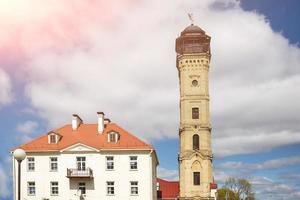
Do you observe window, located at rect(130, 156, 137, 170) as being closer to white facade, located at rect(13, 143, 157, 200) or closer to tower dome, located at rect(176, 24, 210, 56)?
white facade, located at rect(13, 143, 157, 200)

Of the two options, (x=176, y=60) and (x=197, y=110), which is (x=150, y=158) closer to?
(x=197, y=110)

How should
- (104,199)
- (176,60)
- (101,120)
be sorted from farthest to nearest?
(176,60) → (101,120) → (104,199)

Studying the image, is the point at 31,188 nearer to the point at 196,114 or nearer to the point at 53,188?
the point at 53,188

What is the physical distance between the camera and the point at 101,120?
59.2m

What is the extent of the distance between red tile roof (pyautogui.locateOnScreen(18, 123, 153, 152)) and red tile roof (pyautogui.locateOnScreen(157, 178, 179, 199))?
83.4ft

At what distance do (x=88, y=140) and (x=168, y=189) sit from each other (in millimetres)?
30695

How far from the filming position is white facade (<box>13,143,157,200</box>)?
55.2 metres

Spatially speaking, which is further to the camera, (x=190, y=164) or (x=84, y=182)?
(x=190, y=164)

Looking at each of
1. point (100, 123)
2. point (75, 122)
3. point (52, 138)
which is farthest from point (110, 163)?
point (75, 122)

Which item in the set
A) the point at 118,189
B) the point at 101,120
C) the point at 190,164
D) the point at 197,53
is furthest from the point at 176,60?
the point at 118,189

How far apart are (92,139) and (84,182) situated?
16.6 feet

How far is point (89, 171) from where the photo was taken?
2162 inches

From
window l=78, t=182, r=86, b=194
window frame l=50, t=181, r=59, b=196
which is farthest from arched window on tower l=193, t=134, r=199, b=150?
window frame l=50, t=181, r=59, b=196

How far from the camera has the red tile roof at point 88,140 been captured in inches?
2208
